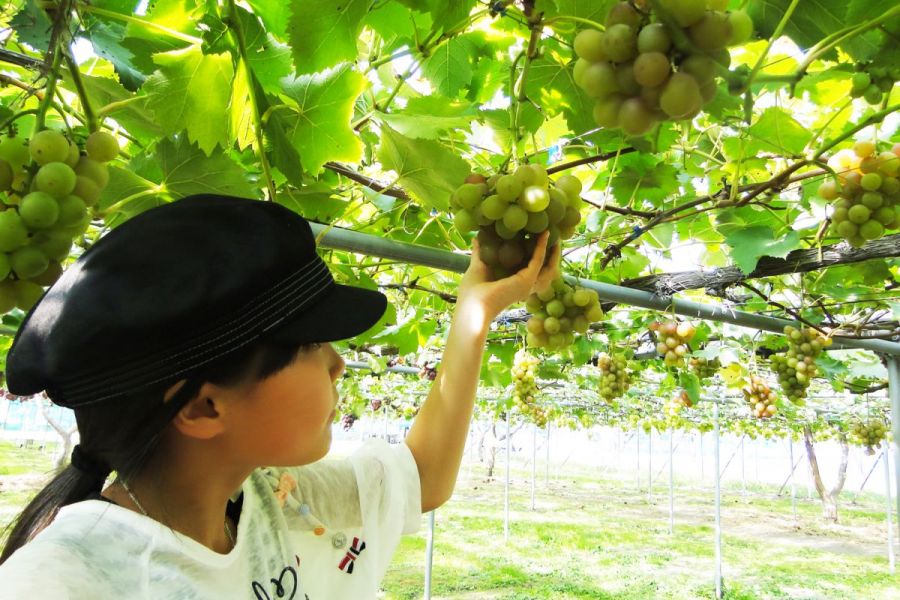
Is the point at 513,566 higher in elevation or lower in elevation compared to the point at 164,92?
lower

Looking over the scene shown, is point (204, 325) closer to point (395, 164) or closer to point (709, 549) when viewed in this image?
point (395, 164)

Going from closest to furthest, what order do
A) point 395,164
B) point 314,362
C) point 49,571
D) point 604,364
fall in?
point 49,571, point 314,362, point 395,164, point 604,364

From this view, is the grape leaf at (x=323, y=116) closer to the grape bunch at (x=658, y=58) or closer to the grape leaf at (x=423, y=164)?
the grape leaf at (x=423, y=164)

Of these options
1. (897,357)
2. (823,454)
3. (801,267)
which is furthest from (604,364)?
(823,454)

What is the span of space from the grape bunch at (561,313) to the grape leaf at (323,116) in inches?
29.1

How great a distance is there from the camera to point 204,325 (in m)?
1.04

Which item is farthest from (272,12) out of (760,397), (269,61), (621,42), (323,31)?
(760,397)

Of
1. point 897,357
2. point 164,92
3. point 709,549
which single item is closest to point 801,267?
point 897,357

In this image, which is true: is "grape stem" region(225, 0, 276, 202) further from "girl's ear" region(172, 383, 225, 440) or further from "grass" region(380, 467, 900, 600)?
"grass" region(380, 467, 900, 600)

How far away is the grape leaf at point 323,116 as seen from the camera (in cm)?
150

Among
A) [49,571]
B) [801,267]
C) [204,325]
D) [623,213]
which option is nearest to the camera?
[49,571]

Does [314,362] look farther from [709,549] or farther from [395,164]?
[709,549]

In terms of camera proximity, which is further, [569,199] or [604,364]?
[604,364]

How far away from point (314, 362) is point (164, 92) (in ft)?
2.18
